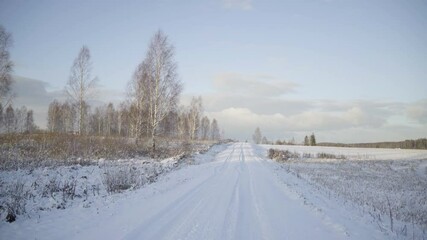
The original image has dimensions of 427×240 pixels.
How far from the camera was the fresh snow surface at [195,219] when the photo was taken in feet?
19.8

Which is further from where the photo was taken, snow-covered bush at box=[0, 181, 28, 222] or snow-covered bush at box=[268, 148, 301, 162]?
snow-covered bush at box=[268, 148, 301, 162]

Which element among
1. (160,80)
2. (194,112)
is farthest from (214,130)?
(160,80)

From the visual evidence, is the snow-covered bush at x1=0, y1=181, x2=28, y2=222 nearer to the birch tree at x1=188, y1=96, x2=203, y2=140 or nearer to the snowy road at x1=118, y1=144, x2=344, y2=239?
the snowy road at x1=118, y1=144, x2=344, y2=239

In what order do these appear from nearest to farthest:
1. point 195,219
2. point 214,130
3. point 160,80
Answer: point 195,219, point 160,80, point 214,130

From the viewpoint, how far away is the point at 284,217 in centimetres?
777

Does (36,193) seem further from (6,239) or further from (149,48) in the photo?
(149,48)

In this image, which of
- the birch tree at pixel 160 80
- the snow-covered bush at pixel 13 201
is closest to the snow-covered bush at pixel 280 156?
the birch tree at pixel 160 80

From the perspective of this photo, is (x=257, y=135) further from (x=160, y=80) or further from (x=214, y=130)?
(x=160, y=80)

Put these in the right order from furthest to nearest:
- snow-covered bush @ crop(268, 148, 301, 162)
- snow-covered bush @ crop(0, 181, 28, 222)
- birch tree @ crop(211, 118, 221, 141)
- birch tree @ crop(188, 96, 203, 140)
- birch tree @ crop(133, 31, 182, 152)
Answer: birch tree @ crop(211, 118, 221, 141)
birch tree @ crop(188, 96, 203, 140)
snow-covered bush @ crop(268, 148, 301, 162)
birch tree @ crop(133, 31, 182, 152)
snow-covered bush @ crop(0, 181, 28, 222)

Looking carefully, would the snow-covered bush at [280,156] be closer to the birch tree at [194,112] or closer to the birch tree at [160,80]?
the birch tree at [160,80]

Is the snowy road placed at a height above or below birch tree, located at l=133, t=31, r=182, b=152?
below

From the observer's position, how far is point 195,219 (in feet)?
23.0

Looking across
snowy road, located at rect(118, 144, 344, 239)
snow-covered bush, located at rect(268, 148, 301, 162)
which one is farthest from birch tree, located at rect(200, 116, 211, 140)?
snowy road, located at rect(118, 144, 344, 239)

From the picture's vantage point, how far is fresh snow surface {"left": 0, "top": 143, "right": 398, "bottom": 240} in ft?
19.8
